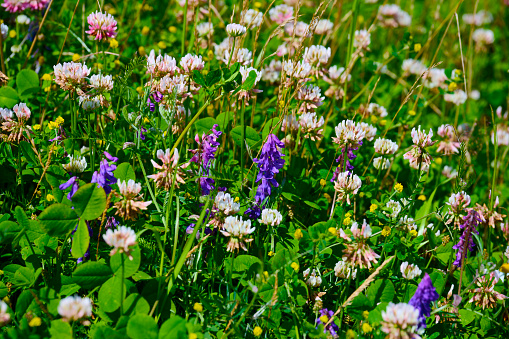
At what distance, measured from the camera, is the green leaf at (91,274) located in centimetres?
176

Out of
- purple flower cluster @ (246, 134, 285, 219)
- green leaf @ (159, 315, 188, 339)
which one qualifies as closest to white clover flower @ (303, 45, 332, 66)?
→ purple flower cluster @ (246, 134, 285, 219)

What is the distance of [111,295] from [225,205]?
0.50 meters

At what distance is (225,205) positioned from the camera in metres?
1.93

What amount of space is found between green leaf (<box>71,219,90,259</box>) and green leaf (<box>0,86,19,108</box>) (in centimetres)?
105

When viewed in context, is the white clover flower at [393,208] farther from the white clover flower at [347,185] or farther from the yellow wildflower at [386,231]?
the white clover flower at [347,185]

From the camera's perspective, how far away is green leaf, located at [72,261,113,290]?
176 cm

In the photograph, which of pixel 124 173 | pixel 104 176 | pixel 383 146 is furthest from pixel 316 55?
pixel 104 176

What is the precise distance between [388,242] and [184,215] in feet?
2.80

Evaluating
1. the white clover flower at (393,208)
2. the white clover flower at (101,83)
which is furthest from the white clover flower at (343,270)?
the white clover flower at (101,83)

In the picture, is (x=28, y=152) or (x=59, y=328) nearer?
(x=59, y=328)

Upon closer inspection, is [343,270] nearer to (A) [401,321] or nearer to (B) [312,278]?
(B) [312,278]

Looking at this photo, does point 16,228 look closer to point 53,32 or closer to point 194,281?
point 194,281

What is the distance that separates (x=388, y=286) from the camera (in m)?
2.01

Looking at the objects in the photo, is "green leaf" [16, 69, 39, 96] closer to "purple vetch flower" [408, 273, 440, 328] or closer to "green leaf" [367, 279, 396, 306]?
"green leaf" [367, 279, 396, 306]
